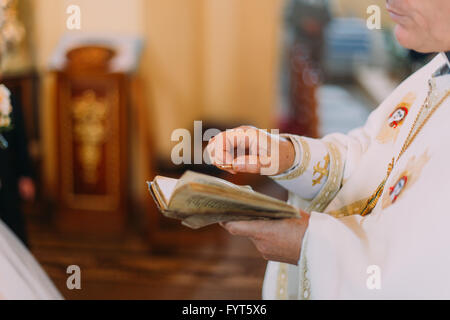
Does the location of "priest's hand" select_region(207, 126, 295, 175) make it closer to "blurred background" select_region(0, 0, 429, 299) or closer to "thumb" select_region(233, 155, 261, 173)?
"thumb" select_region(233, 155, 261, 173)

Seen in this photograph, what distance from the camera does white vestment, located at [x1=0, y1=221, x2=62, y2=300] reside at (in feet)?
4.32

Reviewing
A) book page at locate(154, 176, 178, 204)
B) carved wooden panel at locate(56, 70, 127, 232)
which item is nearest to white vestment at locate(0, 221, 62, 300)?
book page at locate(154, 176, 178, 204)

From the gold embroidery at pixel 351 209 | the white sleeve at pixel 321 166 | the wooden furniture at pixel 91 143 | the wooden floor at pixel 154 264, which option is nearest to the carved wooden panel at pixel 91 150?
the wooden furniture at pixel 91 143

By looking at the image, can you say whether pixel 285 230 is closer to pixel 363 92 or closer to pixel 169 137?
pixel 169 137

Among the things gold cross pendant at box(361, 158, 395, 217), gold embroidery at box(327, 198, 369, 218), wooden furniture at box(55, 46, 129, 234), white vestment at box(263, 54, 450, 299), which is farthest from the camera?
wooden furniture at box(55, 46, 129, 234)

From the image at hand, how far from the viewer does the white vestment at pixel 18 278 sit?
1.32 m

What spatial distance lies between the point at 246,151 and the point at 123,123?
230 centimetres

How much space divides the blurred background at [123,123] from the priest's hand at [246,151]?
1.84m

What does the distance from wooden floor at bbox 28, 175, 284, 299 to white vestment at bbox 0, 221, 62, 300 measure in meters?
1.60

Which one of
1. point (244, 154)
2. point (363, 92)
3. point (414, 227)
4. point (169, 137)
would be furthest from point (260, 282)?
point (363, 92)

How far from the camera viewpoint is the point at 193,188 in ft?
3.32

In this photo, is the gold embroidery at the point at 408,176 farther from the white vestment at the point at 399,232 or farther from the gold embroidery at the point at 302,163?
the gold embroidery at the point at 302,163

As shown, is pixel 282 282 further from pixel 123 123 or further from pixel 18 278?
pixel 123 123
